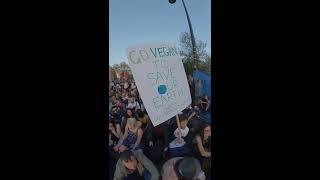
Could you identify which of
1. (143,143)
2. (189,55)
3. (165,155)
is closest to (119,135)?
(143,143)

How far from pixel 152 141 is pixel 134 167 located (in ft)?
0.85

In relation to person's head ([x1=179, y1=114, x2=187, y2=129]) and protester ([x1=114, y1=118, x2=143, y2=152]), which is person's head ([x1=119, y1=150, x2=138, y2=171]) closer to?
protester ([x1=114, y1=118, x2=143, y2=152])

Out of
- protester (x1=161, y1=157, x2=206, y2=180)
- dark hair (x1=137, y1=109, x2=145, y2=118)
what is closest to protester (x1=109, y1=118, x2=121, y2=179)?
dark hair (x1=137, y1=109, x2=145, y2=118)

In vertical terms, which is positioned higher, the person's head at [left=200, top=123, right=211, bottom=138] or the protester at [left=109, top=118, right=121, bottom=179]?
the person's head at [left=200, top=123, right=211, bottom=138]

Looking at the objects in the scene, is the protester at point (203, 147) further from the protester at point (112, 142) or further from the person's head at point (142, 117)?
the protester at point (112, 142)

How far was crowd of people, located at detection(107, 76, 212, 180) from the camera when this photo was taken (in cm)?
325

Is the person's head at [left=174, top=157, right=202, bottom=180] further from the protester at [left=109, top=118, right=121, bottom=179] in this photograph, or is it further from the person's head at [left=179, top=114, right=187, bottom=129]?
the protester at [left=109, top=118, right=121, bottom=179]

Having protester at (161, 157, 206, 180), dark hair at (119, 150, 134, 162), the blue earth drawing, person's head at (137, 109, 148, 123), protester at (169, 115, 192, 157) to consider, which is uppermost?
the blue earth drawing

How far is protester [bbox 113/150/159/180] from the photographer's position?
3271 millimetres

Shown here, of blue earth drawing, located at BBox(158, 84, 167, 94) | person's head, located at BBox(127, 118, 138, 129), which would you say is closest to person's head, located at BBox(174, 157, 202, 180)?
person's head, located at BBox(127, 118, 138, 129)

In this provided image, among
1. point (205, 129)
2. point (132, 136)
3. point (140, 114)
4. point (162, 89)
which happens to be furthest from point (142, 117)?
point (205, 129)

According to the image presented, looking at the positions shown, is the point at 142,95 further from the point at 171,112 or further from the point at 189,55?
the point at 189,55

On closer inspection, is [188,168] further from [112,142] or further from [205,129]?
[112,142]

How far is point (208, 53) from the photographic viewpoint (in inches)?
130
